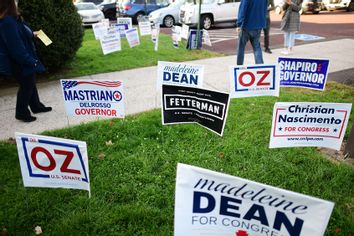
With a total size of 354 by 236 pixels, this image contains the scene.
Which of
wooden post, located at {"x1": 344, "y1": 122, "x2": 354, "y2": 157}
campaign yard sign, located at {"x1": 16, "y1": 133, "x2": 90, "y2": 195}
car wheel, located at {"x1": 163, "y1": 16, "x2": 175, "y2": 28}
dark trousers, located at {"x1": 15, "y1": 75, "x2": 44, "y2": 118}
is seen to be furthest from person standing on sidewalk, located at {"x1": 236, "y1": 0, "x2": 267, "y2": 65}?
car wheel, located at {"x1": 163, "y1": 16, "x2": 175, "y2": 28}

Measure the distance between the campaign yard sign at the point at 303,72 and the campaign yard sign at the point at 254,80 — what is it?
0.15m

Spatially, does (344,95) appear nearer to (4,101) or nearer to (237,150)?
(237,150)

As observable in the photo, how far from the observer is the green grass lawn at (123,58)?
7.83m

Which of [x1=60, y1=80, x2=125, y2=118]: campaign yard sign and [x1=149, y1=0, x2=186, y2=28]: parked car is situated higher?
[x1=149, y1=0, x2=186, y2=28]: parked car

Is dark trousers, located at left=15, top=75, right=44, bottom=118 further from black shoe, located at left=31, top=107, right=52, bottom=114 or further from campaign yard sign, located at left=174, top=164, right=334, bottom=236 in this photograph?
campaign yard sign, located at left=174, top=164, right=334, bottom=236

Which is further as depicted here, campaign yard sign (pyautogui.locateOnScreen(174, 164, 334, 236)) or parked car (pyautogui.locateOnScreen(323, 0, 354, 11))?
parked car (pyautogui.locateOnScreen(323, 0, 354, 11))

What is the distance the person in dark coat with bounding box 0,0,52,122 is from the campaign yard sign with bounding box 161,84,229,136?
2.16m

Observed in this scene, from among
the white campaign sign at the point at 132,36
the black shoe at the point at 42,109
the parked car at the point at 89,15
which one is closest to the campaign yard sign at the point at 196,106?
the black shoe at the point at 42,109

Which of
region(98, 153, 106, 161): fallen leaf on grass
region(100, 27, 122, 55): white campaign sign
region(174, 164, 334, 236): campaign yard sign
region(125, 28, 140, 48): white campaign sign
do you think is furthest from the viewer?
region(125, 28, 140, 48): white campaign sign

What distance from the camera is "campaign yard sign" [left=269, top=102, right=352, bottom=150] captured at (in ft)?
9.64

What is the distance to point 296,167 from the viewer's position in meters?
3.46

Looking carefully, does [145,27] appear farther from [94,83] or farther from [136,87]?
[94,83]

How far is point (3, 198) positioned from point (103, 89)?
1524 millimetres

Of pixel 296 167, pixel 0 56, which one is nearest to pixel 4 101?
pixel 0 56
